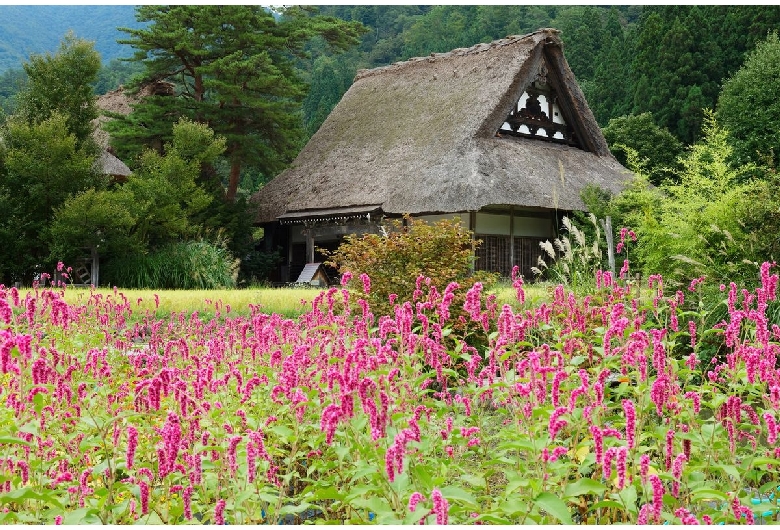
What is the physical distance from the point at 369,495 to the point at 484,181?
13630 millimetres

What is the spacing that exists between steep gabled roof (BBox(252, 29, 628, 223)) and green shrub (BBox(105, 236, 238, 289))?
3206mm

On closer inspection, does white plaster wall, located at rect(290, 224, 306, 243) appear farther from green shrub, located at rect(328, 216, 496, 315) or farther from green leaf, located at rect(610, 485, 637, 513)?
green leaf, located at rect(610, 485, 637, 513)

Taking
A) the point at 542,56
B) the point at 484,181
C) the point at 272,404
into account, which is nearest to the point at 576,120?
the point at 542,56

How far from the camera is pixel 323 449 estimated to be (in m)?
3.65

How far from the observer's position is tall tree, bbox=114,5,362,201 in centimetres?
1958

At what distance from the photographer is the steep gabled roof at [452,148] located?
16688 millimetres

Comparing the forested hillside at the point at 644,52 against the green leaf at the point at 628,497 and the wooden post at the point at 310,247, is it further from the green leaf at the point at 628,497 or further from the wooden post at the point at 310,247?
the green leaf at the point at 628,497

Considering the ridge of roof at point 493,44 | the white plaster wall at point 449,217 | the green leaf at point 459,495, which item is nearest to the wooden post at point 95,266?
the white plaster wall at point 449,217

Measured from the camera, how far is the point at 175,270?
16.7 metres

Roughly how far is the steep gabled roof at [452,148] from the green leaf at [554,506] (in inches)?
530

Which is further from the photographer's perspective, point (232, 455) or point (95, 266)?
point (95, 266)

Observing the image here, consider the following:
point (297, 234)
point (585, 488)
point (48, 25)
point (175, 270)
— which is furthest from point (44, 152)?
point (48, 25)

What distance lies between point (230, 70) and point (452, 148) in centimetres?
603

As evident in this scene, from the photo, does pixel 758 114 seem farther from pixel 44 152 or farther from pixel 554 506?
pixel 554 506
